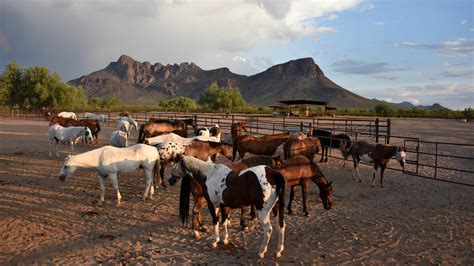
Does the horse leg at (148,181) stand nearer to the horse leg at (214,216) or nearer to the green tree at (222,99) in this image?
the horse leg at (214,216)

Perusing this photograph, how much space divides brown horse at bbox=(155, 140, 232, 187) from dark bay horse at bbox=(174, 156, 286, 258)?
3469 mm

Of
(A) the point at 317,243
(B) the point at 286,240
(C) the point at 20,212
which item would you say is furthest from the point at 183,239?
(C) the point at 20,212

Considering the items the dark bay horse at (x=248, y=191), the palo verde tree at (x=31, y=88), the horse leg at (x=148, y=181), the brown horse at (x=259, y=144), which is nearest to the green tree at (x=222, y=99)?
the palo verde tree at (x=31, y=88)

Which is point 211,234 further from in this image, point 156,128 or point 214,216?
point 156,128

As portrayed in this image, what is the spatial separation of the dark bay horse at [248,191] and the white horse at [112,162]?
2762mm

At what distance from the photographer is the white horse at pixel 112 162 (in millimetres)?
7504

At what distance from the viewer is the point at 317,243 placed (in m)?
5.71

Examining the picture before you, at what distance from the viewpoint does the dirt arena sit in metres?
5.20

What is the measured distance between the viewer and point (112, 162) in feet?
24.9

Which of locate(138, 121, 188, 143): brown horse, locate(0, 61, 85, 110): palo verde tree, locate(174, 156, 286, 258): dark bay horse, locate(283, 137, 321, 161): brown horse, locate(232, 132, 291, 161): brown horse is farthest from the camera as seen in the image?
locate(0, 61, 85, 110): palo verde tree

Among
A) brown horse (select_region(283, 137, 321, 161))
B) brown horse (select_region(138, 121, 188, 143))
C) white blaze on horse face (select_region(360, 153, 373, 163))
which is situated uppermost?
brown horse (select_region(138, 121, 188, 143))

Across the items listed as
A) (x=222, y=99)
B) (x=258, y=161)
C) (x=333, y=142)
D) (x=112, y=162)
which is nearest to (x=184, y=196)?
(x=258, y=161)

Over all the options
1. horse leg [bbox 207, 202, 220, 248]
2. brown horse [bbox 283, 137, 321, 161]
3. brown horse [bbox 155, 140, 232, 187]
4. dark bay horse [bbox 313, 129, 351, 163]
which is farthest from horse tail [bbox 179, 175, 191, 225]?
dark bay horse [bbox 313, 129, 351, 163]

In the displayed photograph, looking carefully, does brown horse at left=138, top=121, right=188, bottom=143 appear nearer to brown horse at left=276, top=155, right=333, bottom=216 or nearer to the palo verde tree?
brown horse at left=276, top=155, right=333, bottom=216
